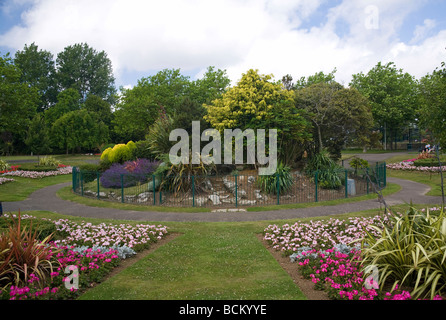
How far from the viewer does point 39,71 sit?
6562 centimetres

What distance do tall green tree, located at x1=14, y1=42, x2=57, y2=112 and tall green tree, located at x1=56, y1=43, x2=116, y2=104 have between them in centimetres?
197

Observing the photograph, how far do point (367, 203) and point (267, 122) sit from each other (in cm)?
550

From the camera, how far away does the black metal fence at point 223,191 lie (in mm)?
13219

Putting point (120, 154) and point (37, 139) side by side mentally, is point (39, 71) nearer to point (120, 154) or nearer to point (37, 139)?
point (37, 139)

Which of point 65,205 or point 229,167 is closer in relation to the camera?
point 65,205

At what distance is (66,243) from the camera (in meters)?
7.20

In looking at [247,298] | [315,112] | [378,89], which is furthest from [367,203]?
[378,89]

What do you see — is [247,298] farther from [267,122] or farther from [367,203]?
[267,122]

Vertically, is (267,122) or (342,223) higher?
(267,122)

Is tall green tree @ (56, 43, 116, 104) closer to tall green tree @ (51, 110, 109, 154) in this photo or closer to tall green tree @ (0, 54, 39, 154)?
tall green tree @ (51, 110, 109, 154)

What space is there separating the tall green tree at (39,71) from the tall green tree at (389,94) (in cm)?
5772

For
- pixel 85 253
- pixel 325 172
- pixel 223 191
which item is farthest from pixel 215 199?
pixel 85 253

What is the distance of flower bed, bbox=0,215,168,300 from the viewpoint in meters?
4.78

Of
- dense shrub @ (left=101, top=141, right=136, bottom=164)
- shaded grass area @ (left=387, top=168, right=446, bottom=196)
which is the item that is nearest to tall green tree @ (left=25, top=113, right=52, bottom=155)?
dense shrub @ (left=101, top=141, right=136, bottom=164)
